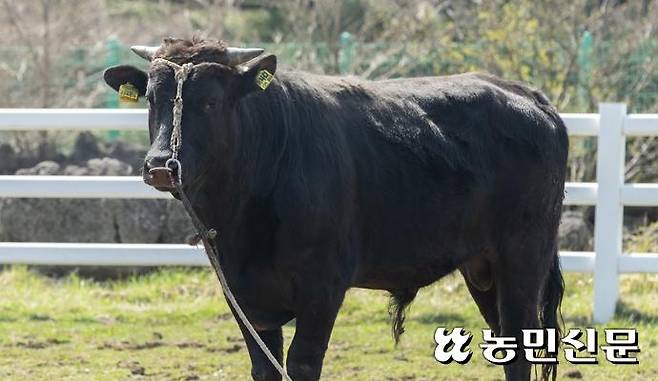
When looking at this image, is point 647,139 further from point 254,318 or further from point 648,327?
point 254,318

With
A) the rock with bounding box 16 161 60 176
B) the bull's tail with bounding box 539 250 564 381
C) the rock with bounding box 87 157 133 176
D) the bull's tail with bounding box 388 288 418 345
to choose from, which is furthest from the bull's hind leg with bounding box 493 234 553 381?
the rock with bounding box 16 161 60 176

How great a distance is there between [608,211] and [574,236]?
4.19 feet

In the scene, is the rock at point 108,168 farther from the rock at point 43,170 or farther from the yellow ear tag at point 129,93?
the yellow ear tag at point 129,93

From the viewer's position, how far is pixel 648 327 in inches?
325

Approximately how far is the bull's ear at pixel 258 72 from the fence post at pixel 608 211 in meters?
4.05

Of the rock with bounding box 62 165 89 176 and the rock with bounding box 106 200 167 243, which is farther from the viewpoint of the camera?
the rock with bounding box 62 165 89 176

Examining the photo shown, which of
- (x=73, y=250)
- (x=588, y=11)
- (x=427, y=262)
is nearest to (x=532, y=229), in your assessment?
(x=427, y=262)

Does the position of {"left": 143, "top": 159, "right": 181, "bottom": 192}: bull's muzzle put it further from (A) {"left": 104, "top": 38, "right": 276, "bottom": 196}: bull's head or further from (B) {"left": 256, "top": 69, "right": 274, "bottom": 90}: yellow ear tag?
(B) {"left": 256, "top": 69, "right": 274, "bottom": 90}: yellow ear tag

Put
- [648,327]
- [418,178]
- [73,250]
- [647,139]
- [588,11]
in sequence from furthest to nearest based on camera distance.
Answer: [588,11]
[647,139]
[73,250]
[648,327]
[418,178]

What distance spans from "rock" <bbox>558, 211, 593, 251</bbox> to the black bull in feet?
10.4

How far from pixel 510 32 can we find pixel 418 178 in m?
5.62

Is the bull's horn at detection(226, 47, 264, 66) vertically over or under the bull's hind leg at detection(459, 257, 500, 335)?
over

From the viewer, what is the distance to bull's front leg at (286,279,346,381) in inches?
213

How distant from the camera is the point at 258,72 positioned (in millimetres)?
5262
